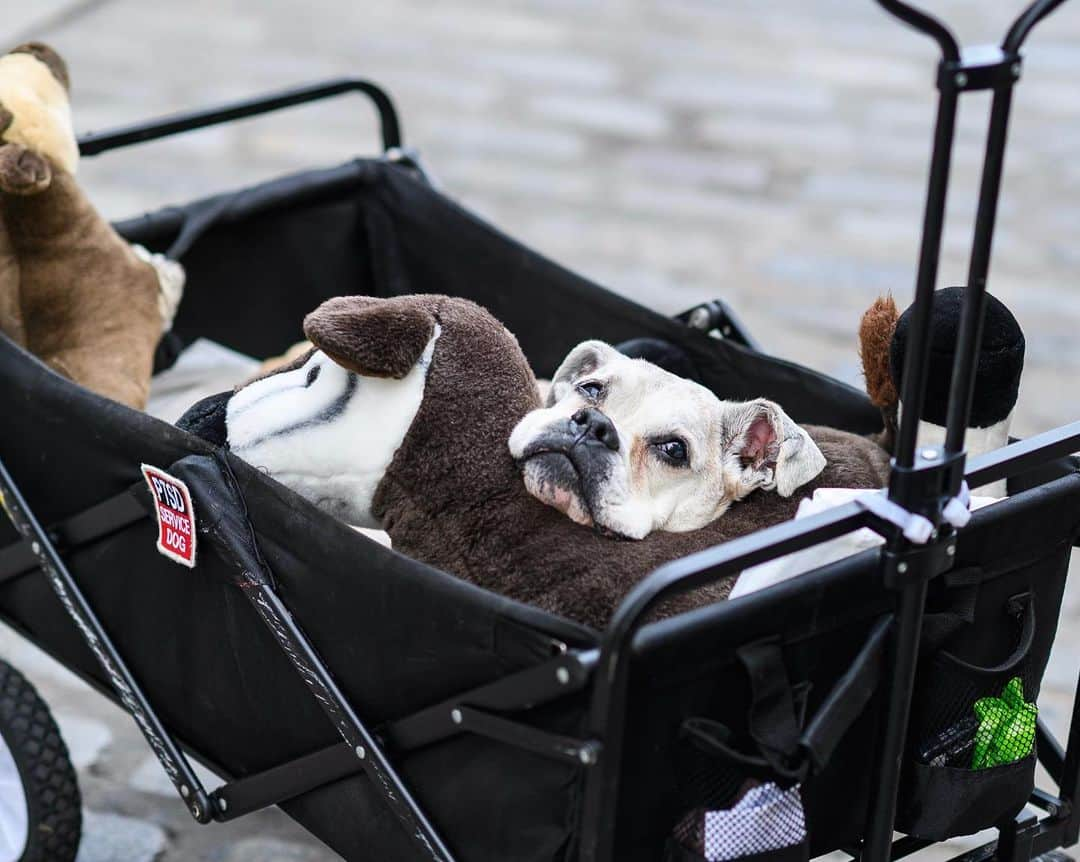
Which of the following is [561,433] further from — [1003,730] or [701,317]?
[701,317]

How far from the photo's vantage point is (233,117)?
2.31 metres

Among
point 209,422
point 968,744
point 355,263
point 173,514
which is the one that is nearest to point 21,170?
point 209,422

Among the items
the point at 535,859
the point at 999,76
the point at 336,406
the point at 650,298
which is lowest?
the point at 650,298

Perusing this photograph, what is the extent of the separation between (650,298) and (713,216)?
1.68 feet

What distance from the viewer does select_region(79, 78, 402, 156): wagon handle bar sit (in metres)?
2.21

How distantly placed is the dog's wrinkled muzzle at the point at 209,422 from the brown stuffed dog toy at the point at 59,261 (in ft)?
1.24

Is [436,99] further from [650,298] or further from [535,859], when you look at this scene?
[535,859]

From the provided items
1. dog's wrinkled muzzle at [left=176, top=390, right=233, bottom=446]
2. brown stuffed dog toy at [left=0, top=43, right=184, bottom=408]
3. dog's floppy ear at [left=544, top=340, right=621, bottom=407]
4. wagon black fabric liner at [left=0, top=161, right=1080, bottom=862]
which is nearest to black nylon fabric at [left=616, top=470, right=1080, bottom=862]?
wagon black fabric liner at [left=0, top=161, right=1080, bottom=862]

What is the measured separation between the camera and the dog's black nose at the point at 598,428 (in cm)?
Answer: 148

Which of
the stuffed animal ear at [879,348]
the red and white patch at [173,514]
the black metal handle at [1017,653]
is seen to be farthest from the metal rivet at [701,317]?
the red and white patch at [173,514]

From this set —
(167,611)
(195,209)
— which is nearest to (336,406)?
(167,611)

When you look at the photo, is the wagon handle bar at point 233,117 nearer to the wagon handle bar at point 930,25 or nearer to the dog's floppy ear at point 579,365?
the dog's floppy ear at point 579,365

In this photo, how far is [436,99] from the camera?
4684mm

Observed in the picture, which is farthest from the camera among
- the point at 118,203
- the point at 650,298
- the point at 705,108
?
the point at 705,108
